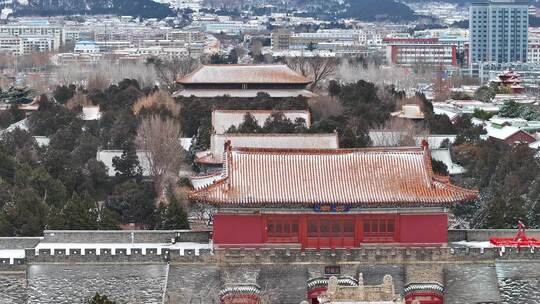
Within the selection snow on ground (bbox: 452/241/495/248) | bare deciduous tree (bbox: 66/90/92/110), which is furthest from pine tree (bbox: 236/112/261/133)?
snow on ground (bbox: 452/241/495/248)

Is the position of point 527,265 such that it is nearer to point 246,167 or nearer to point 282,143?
point 246,167

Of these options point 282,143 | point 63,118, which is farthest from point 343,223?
point 63,118

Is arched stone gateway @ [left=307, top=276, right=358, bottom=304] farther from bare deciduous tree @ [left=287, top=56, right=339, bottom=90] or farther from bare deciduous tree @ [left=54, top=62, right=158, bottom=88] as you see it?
bare deciduous tree @ [left=287, top=56, right=339, bottom=90]

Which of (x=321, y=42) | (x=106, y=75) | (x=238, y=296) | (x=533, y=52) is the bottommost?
(x=238, y=296)

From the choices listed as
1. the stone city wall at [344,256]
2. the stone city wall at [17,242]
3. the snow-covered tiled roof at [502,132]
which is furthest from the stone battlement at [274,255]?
the snow-covered tiled roof at [502,132]

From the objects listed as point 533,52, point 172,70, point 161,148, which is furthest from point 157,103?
point 533,52

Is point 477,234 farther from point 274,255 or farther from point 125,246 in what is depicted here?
point 125,246
